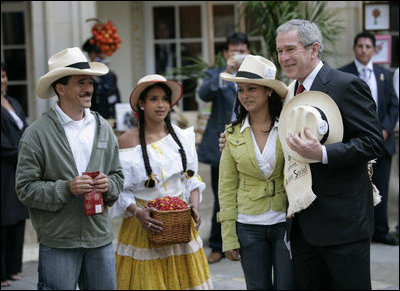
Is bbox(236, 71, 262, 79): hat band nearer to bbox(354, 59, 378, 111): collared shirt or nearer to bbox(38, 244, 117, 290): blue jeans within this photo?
bbox(38, 244, 117, 290): blue jeans

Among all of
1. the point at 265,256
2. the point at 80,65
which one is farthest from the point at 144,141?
the point at 265,256

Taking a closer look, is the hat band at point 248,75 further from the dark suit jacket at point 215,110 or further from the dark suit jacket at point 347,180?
the dark suit jacket at point 215,110

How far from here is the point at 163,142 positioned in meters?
5.38

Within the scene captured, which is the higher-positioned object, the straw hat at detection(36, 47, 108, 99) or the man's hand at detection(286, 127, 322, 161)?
the straw hat at detection(36, 47, 108, 99)

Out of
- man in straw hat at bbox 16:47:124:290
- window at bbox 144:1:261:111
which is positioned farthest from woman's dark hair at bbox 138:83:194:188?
window at bbox 144:1:261:111

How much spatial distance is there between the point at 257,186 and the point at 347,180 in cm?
84

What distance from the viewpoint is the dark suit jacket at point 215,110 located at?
7.45 meters

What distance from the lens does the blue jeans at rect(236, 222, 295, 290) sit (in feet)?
15.0

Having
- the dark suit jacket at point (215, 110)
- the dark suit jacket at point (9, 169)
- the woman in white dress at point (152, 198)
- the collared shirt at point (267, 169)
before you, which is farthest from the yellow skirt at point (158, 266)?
the dark suit jacket at point (215, 110)

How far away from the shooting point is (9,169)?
7.14 metres

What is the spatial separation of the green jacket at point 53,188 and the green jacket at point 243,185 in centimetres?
75

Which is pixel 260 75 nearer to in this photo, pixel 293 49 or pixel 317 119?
pixel 293 49

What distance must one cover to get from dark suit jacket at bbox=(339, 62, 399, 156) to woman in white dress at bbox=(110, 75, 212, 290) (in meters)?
3.69

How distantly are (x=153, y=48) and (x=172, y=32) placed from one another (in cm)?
37
